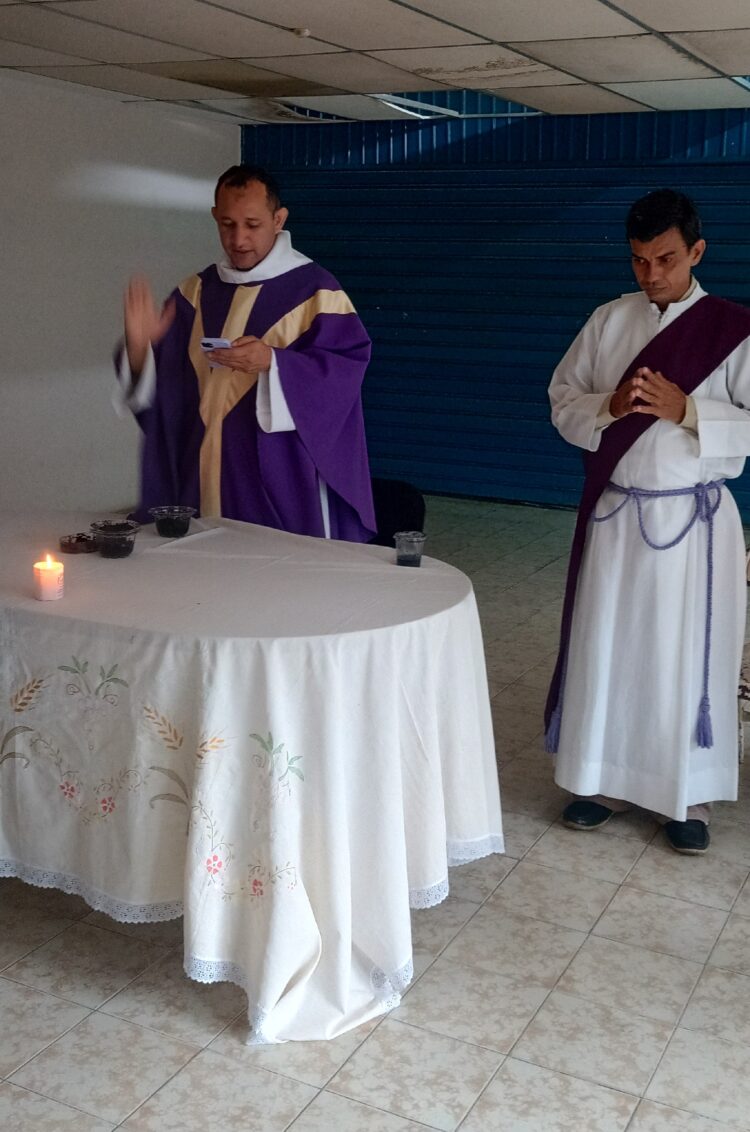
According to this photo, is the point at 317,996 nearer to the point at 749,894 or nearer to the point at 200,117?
the point at 749,894

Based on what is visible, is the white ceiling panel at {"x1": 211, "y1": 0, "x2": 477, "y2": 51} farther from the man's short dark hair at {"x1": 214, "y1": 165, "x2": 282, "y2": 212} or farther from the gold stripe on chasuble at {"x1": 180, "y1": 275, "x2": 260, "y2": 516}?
the gold stripe on chasuble at {"x1": 180, "y1": 275, "x2": 260, "y2": 516}

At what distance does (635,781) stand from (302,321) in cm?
156

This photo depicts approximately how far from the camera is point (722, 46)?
188 inches

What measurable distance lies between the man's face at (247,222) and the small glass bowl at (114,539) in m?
0.93

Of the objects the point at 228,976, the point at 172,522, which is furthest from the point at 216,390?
the point at 228,976

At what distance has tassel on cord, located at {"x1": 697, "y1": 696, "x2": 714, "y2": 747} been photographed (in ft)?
11.1

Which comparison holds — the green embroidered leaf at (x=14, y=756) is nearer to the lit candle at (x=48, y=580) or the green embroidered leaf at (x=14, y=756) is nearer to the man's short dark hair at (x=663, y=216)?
the lit candle at (x=48, y=580)

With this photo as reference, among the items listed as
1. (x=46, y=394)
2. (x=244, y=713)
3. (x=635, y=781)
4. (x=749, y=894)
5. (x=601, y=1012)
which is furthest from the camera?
(x=46, y=394)

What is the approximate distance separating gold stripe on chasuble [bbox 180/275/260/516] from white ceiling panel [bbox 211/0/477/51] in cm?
121

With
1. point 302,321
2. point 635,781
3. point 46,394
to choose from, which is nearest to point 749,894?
point 635,781

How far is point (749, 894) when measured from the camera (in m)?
3.16

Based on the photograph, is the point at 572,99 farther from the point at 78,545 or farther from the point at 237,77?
the point at 78,545

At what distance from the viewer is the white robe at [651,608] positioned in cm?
328

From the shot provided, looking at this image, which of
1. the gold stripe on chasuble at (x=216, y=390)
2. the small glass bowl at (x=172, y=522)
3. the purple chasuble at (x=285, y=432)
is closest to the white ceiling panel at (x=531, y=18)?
the purple chasuble at (x=285, y=432)
